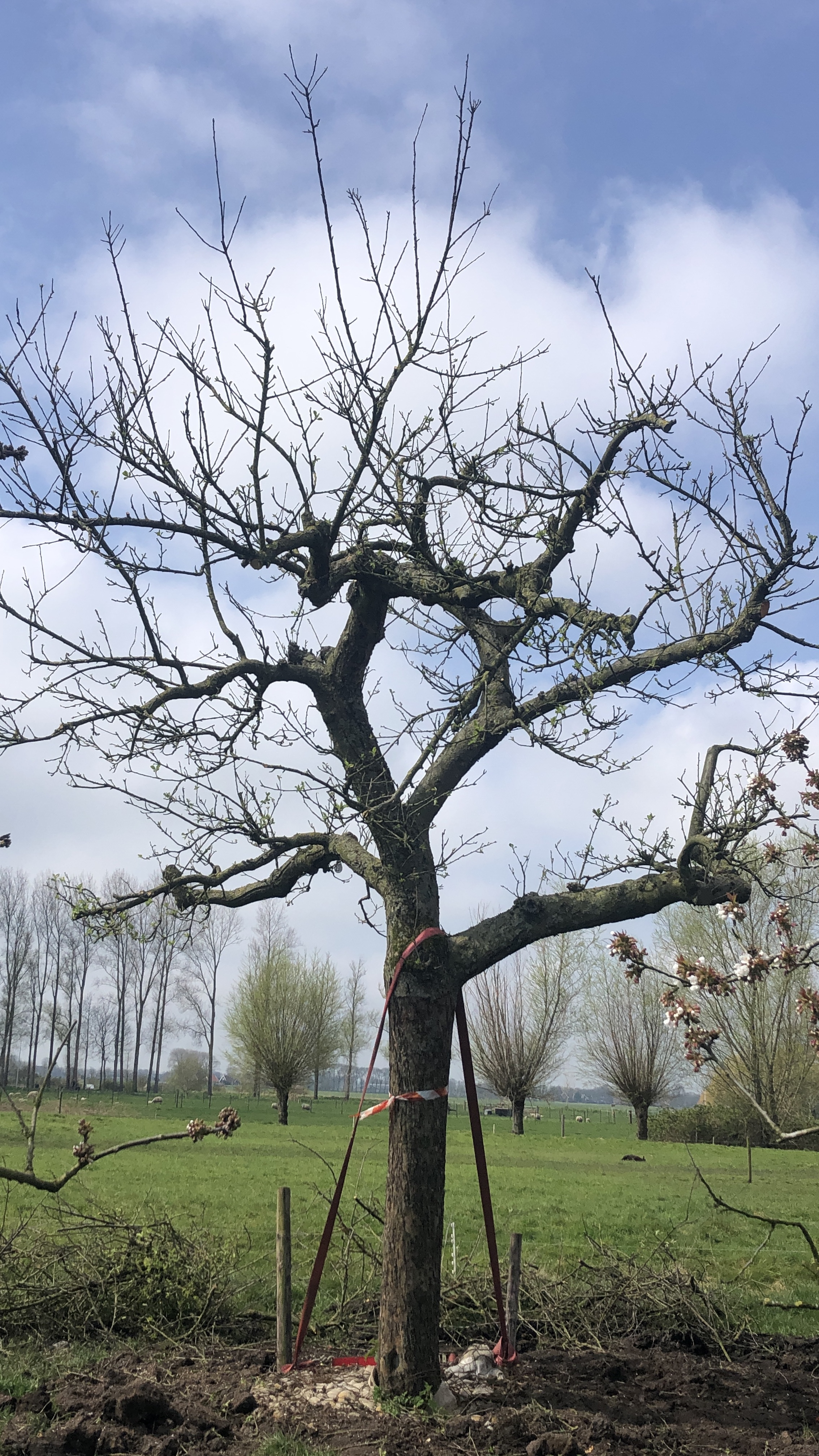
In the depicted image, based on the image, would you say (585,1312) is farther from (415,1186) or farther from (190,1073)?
(190,1073)

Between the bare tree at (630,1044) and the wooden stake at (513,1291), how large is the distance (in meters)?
31.9

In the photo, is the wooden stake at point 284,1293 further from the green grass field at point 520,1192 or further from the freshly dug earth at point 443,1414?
the green grass field at point 520,1192

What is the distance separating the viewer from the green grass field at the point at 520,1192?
1062 centimetres

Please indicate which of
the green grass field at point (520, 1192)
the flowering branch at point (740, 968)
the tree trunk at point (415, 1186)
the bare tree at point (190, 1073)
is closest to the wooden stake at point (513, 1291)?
the tree trunk at point (415, 1186)

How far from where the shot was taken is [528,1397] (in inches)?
197

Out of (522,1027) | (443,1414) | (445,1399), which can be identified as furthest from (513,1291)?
(522,1027)

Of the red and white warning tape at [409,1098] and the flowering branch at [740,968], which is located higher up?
the flowering branch at [740,968]

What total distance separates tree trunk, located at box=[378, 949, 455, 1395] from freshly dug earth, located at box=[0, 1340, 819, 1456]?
0.85 ft

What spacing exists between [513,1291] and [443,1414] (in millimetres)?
Answer: 1272

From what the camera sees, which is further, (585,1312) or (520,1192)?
(520,1192)

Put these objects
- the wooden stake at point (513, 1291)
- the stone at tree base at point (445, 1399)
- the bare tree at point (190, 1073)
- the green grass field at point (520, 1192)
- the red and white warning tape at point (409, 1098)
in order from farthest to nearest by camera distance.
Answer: the bare tree at point (190, 1073) → the green grass field at point (520, 1192) → the wooden stake at point (513, 1291) → the red and white warning tape at point (409, 1098) → the stone at tree base at point (445, 1399)

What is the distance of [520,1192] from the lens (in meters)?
17.6

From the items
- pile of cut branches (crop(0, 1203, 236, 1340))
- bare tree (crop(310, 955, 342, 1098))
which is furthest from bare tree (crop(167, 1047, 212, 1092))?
pile of cut branches (crop(0, 1203, 236, 1340))

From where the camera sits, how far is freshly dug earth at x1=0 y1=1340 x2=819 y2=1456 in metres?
4.39
